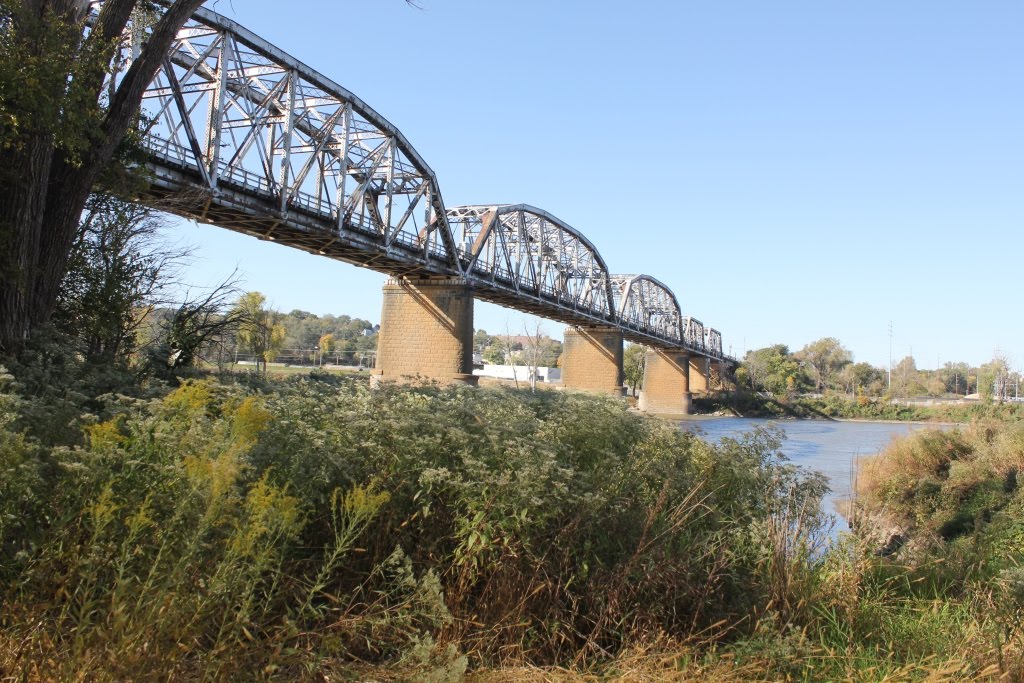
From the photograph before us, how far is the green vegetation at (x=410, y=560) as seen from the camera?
334 centimetres

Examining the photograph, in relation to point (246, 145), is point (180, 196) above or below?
below

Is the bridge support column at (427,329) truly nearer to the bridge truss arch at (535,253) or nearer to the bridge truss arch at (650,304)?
the bridge truss arch at (535,253)

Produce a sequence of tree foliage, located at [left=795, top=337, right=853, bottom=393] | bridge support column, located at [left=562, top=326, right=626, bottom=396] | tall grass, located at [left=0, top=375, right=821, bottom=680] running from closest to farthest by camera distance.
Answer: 1. tall grass, located at [left=0, top=375, right=821, bottom=680]
2. bridge support column, located at [left=562, top=326, right=626, bottom=396]
3. tree foliage, located at [left=795, top=337, right=853, bottom=393]

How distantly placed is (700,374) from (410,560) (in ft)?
370

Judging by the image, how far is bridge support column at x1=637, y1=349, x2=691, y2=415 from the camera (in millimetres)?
89438

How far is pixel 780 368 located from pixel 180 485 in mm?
133150

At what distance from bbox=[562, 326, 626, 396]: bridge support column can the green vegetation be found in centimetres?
6450

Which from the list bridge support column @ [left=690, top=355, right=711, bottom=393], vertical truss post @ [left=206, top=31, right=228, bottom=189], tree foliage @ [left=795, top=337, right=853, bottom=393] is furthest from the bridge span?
tree foliage @ [left=795, top=337, right=853, bottom=393]

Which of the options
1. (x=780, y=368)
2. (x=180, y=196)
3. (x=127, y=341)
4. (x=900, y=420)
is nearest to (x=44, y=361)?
(x=127, y=341)

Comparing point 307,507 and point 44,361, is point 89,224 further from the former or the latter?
point 307,507

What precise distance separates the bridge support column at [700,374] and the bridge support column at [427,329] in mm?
73562

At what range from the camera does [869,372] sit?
136 metres

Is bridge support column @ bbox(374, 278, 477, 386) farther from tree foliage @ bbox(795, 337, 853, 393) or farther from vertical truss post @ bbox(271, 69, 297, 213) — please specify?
tree foliage @ bbox(795, 337, 853, 393)

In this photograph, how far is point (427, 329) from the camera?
43094mm
